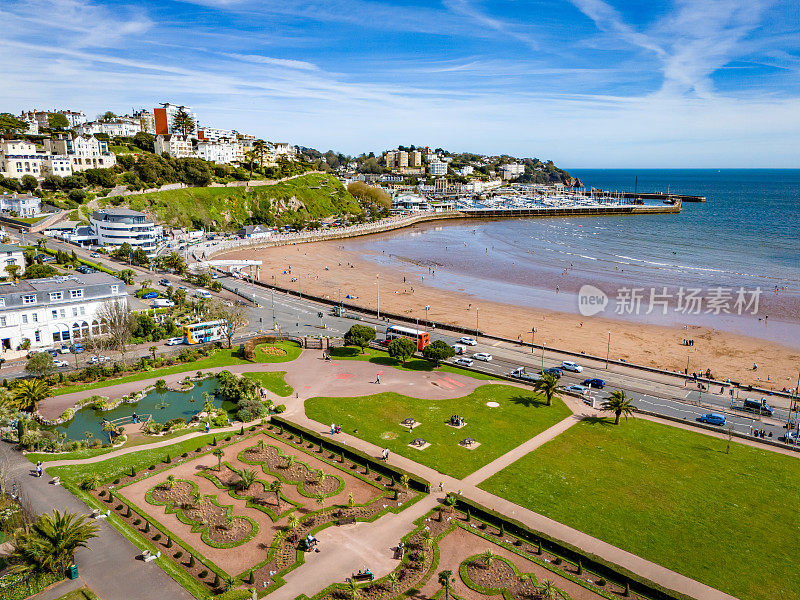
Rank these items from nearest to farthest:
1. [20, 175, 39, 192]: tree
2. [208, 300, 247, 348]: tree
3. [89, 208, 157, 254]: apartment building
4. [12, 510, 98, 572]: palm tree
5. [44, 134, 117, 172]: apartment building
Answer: [12, 510, 98, 572]: palm tree, [208, 300, 247, 348]: tree, [89, 208, 157, 254]: apartment building, [20, 175, 39, 192]: tree, [44, 134, 117, 172]: apartment building

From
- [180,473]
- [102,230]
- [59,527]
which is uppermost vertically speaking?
[102,230]

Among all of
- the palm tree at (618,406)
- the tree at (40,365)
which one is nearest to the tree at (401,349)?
the palm tree at (618,406)

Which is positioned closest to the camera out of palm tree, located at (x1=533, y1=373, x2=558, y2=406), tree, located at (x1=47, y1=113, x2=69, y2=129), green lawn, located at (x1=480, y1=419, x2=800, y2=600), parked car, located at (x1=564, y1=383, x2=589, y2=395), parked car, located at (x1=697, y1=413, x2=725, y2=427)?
green lawn, located at (x1=480, y1=419, x2=800, y2=600)

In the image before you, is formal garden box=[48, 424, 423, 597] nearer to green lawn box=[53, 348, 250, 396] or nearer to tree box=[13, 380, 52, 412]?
tree box=[13, 380, 52, 412]

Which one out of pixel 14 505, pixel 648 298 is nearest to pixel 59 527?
pixel 14 505

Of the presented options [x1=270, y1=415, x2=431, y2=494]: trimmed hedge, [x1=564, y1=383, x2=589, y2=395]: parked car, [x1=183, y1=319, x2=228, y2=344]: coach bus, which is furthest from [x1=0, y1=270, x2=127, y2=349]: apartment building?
[x1=564, y1=383, x2=589, y2=395]: parked car

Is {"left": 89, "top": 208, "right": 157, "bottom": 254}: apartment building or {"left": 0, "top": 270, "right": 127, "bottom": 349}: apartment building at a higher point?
{"left": 89, "top": 208, "right": 157, "bottom": 254}: apartment building

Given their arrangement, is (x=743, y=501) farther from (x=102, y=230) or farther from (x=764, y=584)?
(x=102, y=230)

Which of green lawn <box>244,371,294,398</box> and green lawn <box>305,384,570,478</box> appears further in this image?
green lawn <box>244,371,294,398</box>
